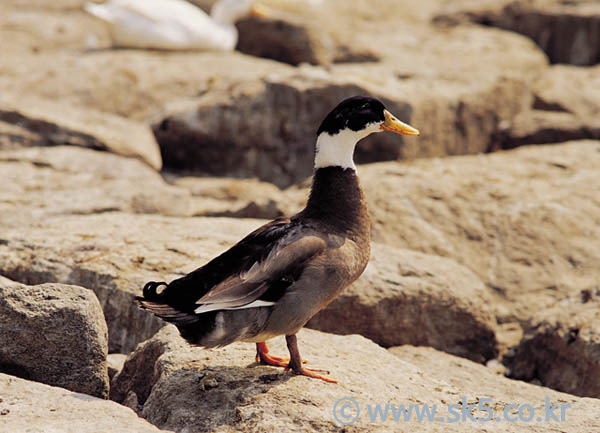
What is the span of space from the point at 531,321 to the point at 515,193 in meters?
1.71

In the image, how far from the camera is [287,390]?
4.37 m

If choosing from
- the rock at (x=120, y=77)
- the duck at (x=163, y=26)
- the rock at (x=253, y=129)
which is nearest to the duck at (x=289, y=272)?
the rock at (x=253, y=129)

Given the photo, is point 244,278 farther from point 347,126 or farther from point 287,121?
point 287,121

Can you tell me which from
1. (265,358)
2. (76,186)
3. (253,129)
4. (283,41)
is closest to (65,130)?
(76,186)

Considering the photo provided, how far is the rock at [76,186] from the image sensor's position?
294 inches

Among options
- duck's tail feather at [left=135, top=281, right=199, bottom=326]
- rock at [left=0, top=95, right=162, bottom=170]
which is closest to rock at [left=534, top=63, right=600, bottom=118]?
rock at [left=0, top=95, right=162, bottom=170]

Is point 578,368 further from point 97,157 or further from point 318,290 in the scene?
point 97,157

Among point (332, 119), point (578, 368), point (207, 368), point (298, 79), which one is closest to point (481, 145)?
point (298, 79)

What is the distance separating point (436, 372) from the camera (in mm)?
5711

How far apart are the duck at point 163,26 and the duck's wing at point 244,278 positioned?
805 centimetres

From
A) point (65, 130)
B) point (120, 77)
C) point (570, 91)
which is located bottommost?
Result: point (65, 130)

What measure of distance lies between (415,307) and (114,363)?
86.5 inches

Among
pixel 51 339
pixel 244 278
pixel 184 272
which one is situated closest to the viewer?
pixel 244 278

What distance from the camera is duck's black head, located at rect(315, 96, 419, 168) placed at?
484 centimetres
